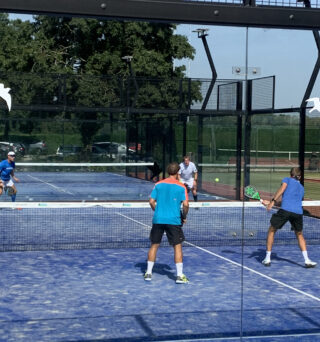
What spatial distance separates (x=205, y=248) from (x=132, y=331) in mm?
6645

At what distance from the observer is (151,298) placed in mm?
9844

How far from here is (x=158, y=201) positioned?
10992mm

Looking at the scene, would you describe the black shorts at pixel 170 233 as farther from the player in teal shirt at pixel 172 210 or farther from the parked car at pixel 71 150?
the parked car at pixel 71 150

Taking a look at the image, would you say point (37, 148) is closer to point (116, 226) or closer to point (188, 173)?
point (188, 173)

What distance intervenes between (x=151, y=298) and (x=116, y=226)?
8098mm

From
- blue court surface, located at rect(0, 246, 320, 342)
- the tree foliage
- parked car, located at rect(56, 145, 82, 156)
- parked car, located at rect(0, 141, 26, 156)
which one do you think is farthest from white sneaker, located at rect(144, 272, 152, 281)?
the tree foliage

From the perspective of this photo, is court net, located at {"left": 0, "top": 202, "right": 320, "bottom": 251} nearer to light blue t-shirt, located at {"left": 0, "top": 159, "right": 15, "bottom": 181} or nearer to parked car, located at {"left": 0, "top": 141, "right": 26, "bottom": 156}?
light blue t-shirt, located at {"left": 0, "top": 159, "right": 15, "bottom": 181}

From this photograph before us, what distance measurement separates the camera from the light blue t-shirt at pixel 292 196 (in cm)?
1251

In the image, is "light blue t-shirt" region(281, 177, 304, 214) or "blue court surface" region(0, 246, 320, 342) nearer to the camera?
"blue court surface" region(0, 246, 320, 342)

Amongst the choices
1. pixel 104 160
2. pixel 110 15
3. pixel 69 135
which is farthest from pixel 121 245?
pixel 69 135

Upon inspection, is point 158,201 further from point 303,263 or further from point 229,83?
point 229,83

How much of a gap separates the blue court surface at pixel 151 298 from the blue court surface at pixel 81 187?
531 inches

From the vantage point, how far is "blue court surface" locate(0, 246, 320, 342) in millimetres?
8062

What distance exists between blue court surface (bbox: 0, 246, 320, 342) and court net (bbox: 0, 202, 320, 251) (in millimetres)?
991
